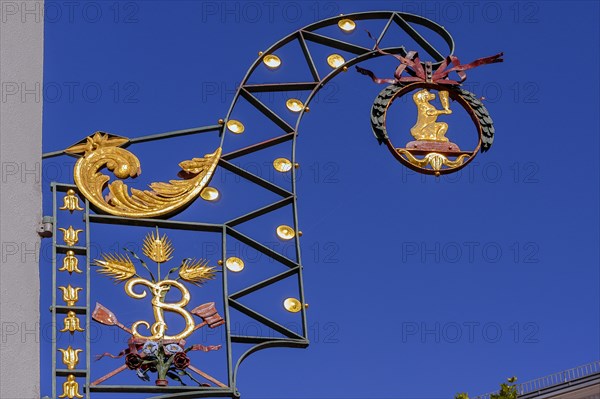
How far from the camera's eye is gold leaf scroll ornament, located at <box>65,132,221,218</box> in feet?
67.2

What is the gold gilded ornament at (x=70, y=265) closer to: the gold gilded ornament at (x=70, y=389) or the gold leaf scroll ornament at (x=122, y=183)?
the gold leaf scroll ornament at (x=122, y=183)

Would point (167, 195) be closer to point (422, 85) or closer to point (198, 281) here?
point (198, 281)

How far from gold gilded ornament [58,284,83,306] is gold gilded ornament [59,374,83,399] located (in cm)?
84

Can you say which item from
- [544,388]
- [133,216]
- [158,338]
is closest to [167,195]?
[133,216]

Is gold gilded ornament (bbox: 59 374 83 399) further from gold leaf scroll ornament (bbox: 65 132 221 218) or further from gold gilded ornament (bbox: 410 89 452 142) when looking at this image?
gold gilded ornament (bbox: 410 89 452 142)

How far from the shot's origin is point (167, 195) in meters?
20.8

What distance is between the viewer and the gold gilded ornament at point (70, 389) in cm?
1914

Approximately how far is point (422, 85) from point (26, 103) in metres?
4.74

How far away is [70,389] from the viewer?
19.2m

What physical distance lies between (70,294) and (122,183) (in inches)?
64.3

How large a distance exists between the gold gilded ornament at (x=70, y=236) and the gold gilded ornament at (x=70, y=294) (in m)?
0.53

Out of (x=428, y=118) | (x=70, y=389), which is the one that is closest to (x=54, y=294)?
(x=70, y=389)

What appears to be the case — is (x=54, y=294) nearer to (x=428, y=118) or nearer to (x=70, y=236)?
(x=70, y=236)

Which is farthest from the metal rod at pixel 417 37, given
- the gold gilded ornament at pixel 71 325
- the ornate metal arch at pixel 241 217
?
the gold gilded ornament at pixel 71 325
